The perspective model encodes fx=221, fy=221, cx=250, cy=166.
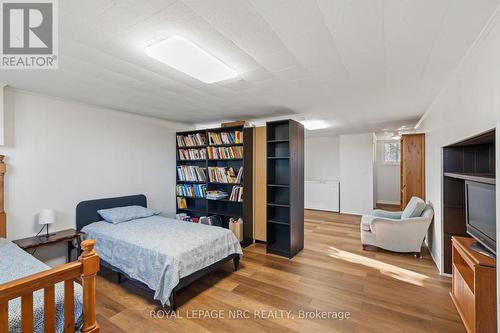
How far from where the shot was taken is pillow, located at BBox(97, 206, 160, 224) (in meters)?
3.22

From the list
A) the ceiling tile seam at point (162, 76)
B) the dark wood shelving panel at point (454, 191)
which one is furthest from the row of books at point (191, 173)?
the dark wood shelving panel at point (454, 191)

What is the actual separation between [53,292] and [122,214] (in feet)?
7.35

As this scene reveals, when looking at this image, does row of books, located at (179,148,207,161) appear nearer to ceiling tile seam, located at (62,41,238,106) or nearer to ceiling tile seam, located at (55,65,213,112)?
ceiling tile seam, located at (55,65,213,112)

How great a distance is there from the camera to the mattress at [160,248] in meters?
2.15

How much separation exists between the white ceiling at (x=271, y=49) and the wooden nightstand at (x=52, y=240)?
1.82 m

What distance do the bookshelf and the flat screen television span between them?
279cm

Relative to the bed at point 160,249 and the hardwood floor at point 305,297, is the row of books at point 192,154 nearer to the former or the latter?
the bed at point 160,249

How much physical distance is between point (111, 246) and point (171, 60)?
7.38ft

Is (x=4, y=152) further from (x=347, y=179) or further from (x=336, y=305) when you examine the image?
(x=347, y=179)

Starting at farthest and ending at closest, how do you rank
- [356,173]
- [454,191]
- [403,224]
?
[356,173]
[403,224]
[454,191]

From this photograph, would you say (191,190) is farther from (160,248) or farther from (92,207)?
(160,248)

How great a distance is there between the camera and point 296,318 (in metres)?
2.03

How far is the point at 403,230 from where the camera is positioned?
3340 millimetres

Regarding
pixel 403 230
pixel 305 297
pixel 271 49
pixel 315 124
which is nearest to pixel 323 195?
pixel 315 124
